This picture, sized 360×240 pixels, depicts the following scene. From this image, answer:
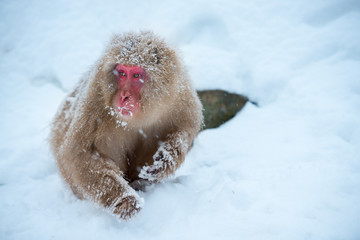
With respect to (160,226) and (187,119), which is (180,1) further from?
(160,226)

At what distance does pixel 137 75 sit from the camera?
6.45ft

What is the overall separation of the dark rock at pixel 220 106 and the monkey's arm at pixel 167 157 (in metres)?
1.38

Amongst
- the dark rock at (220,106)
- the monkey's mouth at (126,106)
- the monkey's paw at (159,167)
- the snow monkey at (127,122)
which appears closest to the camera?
the monkey's mouth at (126,106)

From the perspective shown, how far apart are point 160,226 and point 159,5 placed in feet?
15.5

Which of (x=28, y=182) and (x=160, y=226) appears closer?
(x=160, y=226)

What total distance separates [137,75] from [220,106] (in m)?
2.01

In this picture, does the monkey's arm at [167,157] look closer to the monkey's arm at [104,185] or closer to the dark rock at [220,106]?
the monkey's arm at [104,185]

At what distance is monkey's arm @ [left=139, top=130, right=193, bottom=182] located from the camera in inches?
87.4

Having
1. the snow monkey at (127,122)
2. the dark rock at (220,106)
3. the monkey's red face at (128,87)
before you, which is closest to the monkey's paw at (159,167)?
the snow monkey at (127,122)

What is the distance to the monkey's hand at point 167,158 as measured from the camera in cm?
222

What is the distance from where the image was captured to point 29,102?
12.8 feet

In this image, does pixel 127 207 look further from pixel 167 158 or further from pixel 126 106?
pixel 126 106

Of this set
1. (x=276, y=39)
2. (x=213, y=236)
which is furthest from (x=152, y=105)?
(x=276, y=39)

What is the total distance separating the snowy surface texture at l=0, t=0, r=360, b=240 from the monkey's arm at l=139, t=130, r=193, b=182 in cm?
21
